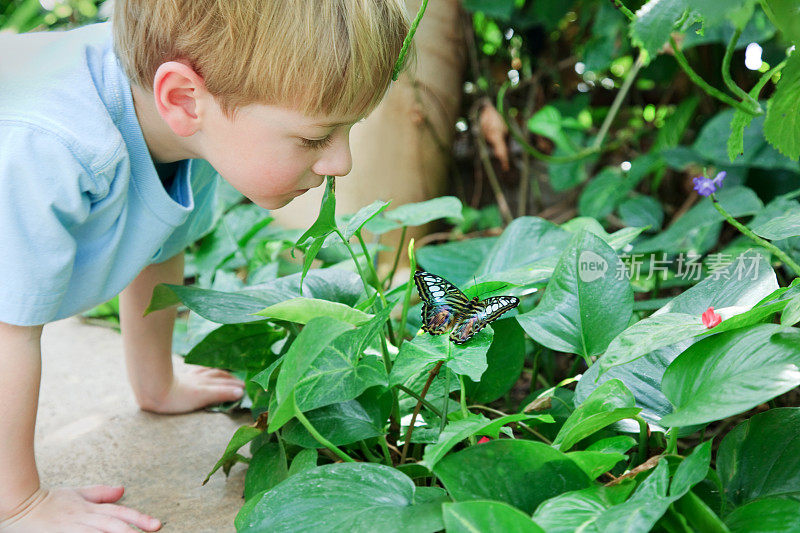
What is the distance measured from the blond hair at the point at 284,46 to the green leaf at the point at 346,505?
0.47 metres

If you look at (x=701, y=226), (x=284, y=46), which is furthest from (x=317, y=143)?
(x=701, y=226)

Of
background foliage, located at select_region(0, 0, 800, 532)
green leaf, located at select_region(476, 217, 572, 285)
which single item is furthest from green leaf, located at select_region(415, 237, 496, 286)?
green leaf, located at select_region(476, 217, 572, 285)

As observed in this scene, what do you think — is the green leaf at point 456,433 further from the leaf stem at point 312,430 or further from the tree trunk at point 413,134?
the tree trunk at point 413,134

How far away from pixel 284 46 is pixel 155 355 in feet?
2.17

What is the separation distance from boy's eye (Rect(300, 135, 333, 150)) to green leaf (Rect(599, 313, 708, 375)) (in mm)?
491

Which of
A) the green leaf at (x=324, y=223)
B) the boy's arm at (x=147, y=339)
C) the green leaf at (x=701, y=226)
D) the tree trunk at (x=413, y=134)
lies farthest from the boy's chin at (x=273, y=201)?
the tree trunk at (x=413, y=134)

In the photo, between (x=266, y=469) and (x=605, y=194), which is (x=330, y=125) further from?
(x=605, y=194)

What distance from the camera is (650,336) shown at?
705 millimetres

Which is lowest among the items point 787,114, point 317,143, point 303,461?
point 303,461

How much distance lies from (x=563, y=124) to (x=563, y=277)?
45.0 inches

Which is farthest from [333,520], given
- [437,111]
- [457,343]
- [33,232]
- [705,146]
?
[437,111]

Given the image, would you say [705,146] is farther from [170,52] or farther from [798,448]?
[170,52]

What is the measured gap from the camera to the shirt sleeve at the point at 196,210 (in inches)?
50.0

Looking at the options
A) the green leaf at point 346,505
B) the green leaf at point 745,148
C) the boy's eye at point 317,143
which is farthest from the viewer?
the green leaf at point 745,148
